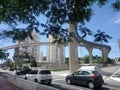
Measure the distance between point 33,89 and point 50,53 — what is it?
5243 inches

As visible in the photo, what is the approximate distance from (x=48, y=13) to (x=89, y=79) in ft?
51.0

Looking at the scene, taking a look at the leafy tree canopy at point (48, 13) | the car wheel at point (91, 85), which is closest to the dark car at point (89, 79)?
the car wheel at point (91, 85)

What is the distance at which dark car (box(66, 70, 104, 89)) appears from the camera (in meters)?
21.3

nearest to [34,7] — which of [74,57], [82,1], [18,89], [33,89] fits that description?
[82,1]

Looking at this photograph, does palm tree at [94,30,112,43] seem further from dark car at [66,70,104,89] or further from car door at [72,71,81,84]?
car door at [72,71,81,84]

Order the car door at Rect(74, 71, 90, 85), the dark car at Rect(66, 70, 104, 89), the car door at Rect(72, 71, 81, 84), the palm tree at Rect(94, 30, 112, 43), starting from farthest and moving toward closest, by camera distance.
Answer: the car door at Rect(72, 71, 81, 84)
the car door at Rect(74, 71, 90, 85)
the dark car at Rect(66, 70, 104, 89)
the palm tree at Rect(94, 30, 112, 43)

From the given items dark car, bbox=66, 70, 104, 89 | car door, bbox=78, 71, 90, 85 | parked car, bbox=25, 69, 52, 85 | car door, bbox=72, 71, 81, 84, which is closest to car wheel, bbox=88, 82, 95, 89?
dark car, bbox=66, 70, 104, 89

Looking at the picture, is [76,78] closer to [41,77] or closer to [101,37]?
[41,77]

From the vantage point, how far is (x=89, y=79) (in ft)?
71.3

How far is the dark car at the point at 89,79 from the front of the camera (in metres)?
21.3

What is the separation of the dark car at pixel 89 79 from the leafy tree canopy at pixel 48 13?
14.4 metres

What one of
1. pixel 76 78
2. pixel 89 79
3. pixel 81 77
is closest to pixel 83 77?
pixel 81 77

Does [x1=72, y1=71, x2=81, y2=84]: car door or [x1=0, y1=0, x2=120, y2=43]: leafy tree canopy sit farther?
[x1=72, y1=71, x2=81, y2=84]: car door

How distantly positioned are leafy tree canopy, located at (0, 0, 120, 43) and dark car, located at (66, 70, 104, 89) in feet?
47.3
